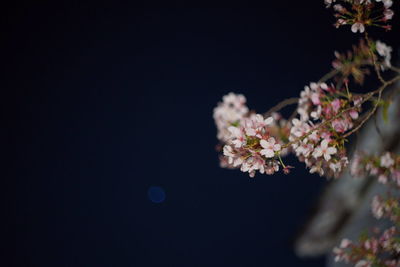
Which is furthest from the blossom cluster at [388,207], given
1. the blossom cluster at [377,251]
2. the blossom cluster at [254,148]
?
the blossom cluster at [254,148]

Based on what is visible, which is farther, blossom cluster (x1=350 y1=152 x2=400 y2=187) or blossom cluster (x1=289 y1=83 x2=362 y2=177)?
blossom cluster (x1=350 y1=152 x2=400 y2=187)

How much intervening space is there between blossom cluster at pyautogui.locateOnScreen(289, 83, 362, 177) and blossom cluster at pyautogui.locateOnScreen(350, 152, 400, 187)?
0.47 metres

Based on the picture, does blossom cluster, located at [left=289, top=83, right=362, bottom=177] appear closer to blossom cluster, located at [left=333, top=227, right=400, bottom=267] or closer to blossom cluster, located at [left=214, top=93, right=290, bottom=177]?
blossom cluster, located at [left=214, top=93, right=290, bottom=177]

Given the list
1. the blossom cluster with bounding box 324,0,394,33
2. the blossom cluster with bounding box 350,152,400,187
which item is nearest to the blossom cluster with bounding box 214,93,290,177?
the blossom cluster with bounding box 324,0,394,33

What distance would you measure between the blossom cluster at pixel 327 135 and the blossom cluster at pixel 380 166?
1.54 ft

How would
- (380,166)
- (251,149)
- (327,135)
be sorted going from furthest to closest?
(380,166) < (327,135) < (251,149)

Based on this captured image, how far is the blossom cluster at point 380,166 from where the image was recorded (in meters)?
1.55

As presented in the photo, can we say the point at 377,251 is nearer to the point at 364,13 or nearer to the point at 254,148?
the point at 254,148

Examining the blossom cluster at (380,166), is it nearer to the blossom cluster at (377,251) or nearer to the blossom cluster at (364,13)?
the blossom cluster at (377,251)

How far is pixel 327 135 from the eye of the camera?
1.19 metres

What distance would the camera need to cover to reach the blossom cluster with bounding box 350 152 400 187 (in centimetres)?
155

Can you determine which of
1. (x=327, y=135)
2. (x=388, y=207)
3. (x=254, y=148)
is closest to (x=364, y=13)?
(x=327, y=135)

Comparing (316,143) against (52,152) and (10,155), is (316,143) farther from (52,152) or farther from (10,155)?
(10,155)

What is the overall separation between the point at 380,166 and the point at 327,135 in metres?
0.72
